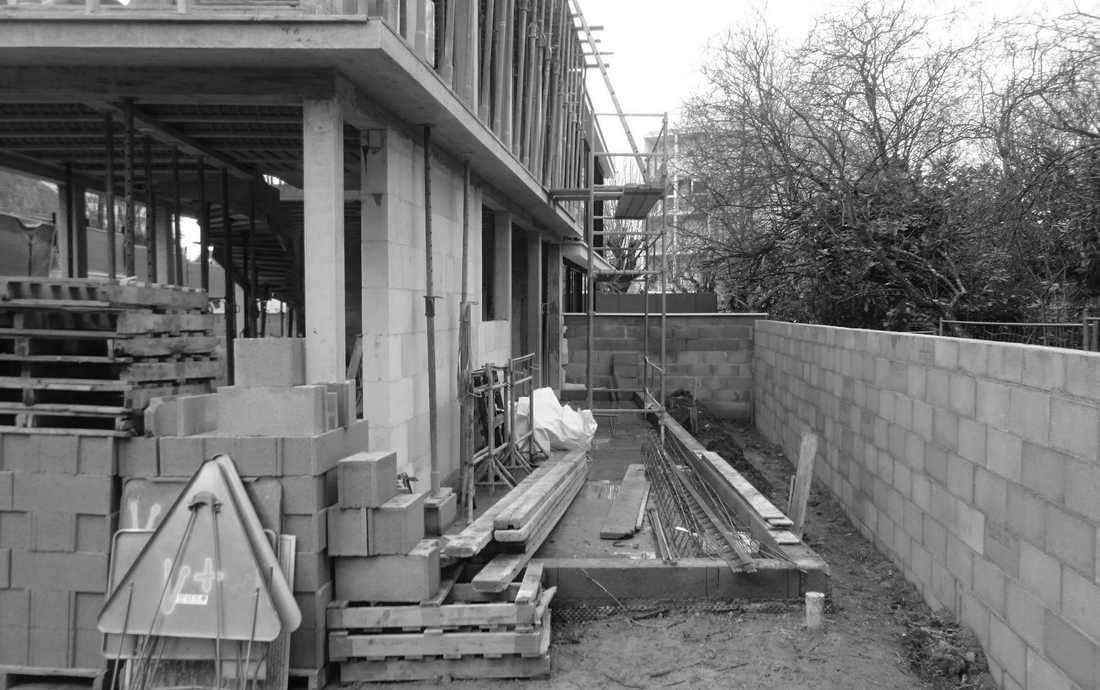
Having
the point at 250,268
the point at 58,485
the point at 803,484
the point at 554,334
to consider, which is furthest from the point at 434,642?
the point at 554,334

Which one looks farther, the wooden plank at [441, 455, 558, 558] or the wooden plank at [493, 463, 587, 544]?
the wooden plank at [493, 463, 587, 544]

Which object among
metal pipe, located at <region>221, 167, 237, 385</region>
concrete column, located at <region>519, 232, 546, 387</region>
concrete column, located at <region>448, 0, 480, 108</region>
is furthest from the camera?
concrete column, located at <region>519, 232, 546, 387</region>

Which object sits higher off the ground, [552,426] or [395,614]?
[552,426]

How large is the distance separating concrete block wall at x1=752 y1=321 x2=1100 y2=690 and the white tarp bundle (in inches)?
141

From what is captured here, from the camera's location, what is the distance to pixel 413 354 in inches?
309

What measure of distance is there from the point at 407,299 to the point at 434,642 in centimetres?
348

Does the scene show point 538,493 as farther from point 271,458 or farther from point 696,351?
point 696,351

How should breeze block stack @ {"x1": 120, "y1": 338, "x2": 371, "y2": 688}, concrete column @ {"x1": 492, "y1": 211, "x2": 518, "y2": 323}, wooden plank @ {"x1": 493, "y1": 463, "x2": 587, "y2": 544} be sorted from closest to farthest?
breeze block stack @ {"x1": 120, "y1": 338, "x2": 371, "y2": 688} < wooden plank @ {"x1": 493, "y1": 463, "x2": 587, "y2": 544} < concrete column @ {"x1": 492, "y1": 211, "x2": 518, "y2": 323}

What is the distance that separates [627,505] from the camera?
29.3ft

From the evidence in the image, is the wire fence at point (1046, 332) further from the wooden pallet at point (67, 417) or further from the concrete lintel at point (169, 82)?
the wooden pallet at point (67, 417)

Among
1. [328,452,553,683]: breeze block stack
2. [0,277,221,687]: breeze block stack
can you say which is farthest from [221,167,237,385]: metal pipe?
[328,452,553,683]: breeze block stack

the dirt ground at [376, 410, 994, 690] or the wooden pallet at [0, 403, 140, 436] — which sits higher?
the wooden pallet at [0, 403, 140, 436]

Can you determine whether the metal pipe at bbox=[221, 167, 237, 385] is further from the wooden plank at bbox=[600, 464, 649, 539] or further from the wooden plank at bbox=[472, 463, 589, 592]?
the wooden plank at bbox=[600, 464, 649, 539]

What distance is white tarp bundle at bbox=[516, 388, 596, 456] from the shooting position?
1059 cm
